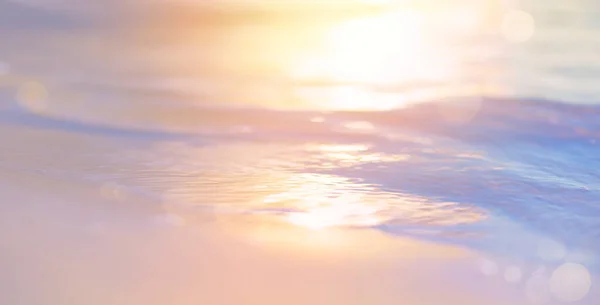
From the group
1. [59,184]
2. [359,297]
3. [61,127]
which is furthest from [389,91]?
[359,297]

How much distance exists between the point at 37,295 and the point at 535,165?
2.74 metres

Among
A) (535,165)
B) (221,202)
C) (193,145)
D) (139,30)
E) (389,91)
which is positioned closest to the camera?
(221,202)

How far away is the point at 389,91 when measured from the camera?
609 cm

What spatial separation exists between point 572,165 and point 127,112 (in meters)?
2.70

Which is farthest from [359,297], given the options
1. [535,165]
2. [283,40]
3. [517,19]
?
[517,19]

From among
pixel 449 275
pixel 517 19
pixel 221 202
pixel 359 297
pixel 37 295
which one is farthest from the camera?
pixel 517 19

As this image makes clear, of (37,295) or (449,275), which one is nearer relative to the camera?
(37,295)

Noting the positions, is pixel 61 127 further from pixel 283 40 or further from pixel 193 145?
pixel 283 40

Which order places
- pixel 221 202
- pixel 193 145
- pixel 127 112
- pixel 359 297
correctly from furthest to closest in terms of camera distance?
pixel 127 112 → pixel 193 145 → pixel 221 202 → pixel 359 297

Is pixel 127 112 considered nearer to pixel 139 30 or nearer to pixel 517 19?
pixel 139 30

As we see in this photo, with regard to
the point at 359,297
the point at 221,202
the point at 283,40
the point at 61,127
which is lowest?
the point at 359,297

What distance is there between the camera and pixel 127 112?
5.38 m

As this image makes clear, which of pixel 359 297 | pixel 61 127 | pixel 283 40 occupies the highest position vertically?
pixel 283 40

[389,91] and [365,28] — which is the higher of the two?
[365,28]
